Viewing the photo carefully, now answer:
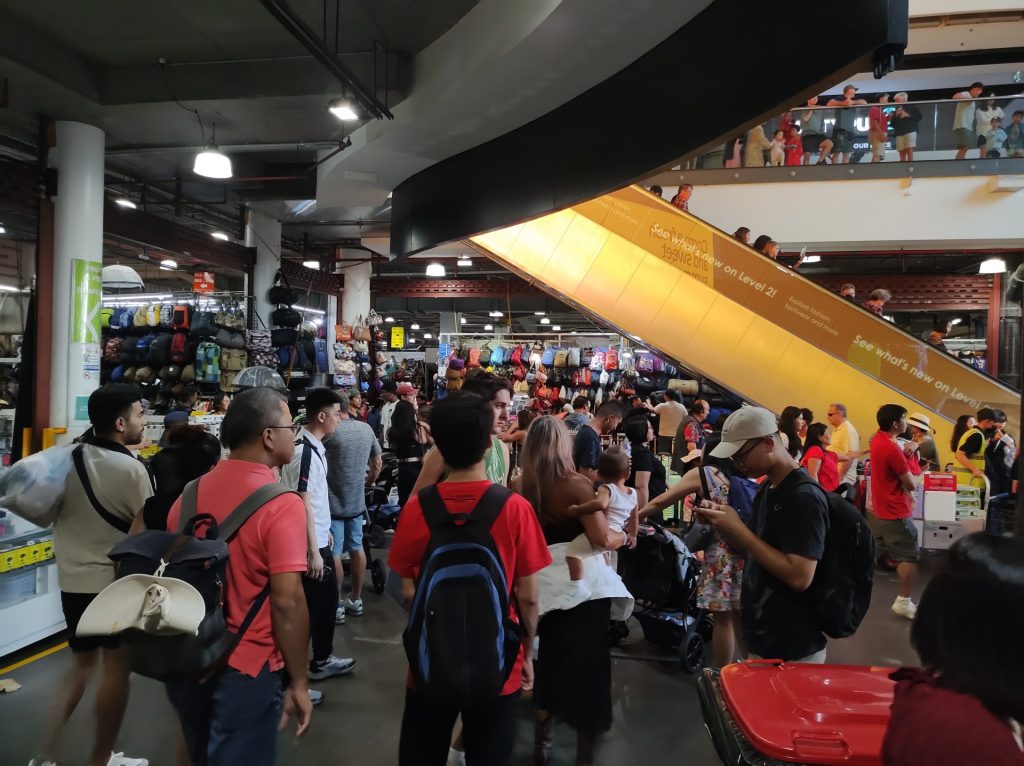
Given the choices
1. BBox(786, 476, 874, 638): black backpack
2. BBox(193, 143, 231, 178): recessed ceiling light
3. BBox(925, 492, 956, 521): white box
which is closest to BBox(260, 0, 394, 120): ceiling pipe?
BBox(193, 143, 231, 178): recessed ceiling light

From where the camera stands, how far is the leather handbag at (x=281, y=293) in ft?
34.3

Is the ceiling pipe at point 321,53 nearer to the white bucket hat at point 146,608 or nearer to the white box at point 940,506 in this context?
the white bucket hat at point 146,608

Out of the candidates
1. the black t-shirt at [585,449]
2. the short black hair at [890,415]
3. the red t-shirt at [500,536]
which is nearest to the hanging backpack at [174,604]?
the red t-shirt at [500,536]

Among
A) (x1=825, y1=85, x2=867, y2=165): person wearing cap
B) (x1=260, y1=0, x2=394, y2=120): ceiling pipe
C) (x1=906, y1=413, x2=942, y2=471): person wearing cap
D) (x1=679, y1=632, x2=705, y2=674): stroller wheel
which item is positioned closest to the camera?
(x1=679, y1=632, x2=705, y2=674): stroller wheel

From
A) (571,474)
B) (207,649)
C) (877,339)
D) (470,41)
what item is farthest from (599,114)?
(877,339)

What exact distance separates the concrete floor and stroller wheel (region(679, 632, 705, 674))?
0.08 m

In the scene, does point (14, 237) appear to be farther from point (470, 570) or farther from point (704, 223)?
point (470, 570)

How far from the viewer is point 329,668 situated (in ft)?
12.5

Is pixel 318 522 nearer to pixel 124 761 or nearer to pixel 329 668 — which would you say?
pixel 329 668

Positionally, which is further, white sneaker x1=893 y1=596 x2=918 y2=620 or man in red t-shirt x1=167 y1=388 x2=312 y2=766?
white sneaker x1=893 y1=596 x2=918 y2=620

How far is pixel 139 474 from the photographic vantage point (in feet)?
9.10

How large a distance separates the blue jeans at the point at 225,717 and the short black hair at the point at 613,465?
1.93 meters

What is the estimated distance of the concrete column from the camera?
10.7 m

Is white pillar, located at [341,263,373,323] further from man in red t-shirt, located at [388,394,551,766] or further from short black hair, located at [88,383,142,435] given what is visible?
man in red t-shirt, located at [388,394,551,766]
